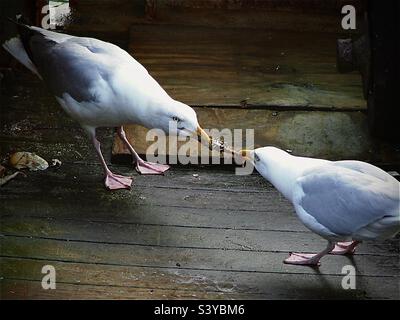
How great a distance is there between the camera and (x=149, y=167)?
306cm

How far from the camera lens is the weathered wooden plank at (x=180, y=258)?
2.53 metres

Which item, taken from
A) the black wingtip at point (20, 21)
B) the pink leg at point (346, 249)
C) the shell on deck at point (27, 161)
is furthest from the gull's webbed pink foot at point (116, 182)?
the pink leg at point (346, 249)

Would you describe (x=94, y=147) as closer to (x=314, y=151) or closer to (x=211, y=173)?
(x=211, y=173)

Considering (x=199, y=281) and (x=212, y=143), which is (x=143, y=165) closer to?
(x=212, y=143)

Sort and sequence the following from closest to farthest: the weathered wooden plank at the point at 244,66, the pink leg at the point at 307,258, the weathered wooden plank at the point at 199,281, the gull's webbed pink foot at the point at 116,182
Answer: the weathered wooden plank at the point at 199,281, the pink leg at the point at 307,258, the gull's webbed pink foot at the point at 116,182, the weathered wooden plank at the point at 244,66

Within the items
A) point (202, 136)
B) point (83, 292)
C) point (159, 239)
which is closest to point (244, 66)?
point (202, 136)

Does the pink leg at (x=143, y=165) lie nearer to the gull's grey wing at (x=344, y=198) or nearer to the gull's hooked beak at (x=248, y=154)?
the gull's hooked beak at (x=248, y=154)

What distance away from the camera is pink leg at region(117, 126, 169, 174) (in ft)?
9.99

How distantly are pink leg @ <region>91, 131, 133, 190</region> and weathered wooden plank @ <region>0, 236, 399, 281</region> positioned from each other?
0.36m

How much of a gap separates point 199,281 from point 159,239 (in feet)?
0.90

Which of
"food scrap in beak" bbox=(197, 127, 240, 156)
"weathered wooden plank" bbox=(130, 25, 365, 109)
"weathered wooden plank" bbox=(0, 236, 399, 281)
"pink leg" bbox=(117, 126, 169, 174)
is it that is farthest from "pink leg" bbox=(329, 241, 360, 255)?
"weathered wooden plank" bbox=(130, 25, 365, 109)

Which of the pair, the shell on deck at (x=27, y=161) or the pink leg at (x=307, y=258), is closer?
the pink leg at (x=307, y=258)
